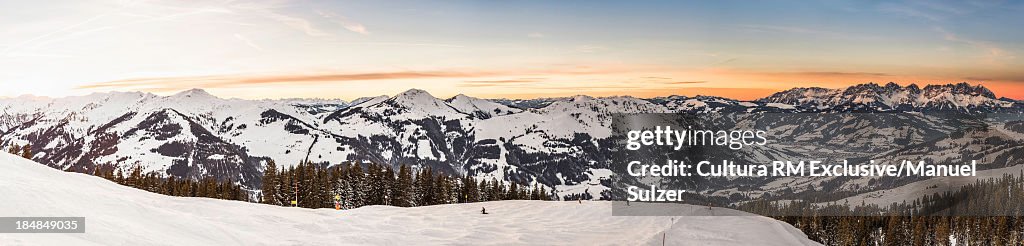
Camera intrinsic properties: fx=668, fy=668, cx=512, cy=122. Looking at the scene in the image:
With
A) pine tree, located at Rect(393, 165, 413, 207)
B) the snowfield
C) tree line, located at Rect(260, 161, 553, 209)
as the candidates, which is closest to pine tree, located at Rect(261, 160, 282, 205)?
tree line, located at Rect(260, 161, 553, 209)

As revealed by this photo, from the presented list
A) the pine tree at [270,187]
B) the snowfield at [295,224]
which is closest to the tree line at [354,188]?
the pine tree at [270,187]

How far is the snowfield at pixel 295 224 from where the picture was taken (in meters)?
14.6

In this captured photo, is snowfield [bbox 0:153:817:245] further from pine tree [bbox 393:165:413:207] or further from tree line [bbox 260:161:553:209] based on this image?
pine tree [bbox 393:165:413:207]

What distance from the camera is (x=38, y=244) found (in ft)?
38.1

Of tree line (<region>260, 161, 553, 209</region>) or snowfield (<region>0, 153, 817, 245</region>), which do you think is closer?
snowfield (<region>0, 153, 817, 245</region>)

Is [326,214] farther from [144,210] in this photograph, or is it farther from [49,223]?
[49,223]

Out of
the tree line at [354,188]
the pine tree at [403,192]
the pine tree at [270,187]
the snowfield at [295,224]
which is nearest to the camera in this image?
the snowfield at [295,224]

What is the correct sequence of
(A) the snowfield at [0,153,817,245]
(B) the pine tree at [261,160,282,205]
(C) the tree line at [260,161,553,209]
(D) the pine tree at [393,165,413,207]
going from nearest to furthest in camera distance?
(A) the snowfield at [0,153,817,245] < (B) the pine tree at [261,160,282,205] < (C) the tree line at [260,161,553,209] < (D) the pine tree at [393,165,413,207]

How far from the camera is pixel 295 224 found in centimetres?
2152

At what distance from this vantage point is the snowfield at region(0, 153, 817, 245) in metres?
14.6

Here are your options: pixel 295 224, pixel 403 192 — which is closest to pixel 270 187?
pixel 403 192

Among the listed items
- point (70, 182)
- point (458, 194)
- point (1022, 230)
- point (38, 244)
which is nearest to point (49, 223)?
point (38, 244)

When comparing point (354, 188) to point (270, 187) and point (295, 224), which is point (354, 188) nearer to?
point (270, 187)

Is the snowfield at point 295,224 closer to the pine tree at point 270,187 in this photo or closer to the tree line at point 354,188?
the tree line at point 354,188
